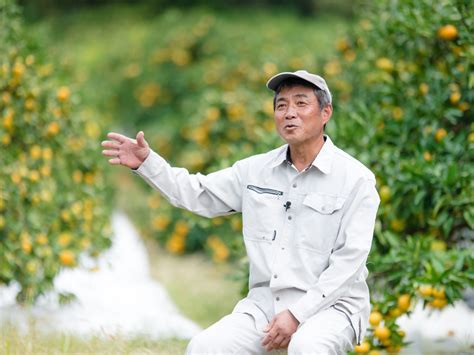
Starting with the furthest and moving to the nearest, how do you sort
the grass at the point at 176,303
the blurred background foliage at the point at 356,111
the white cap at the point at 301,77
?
the blurred background foliage at the point at 356,111, the grass at the point at 176,303, the white cap at the point at 301,77

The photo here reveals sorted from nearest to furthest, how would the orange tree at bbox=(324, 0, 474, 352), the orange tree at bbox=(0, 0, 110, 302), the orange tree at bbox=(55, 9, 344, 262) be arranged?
1. the orange tree at bbox=(324, 0, 474, 352)
2. the orange tree at bbox=(0, 0, 110, 302)
3. the orange tree at bbox=(55, 9, 344, 262)

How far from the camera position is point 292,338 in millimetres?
2779

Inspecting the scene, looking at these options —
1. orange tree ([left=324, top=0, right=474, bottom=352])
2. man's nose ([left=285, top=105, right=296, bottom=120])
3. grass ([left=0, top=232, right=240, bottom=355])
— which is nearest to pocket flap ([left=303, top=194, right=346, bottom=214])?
man's nose ([left=285, top=105, right=296, bottom=120])

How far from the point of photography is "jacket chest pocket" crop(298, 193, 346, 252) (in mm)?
2949

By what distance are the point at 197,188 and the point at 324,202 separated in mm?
515

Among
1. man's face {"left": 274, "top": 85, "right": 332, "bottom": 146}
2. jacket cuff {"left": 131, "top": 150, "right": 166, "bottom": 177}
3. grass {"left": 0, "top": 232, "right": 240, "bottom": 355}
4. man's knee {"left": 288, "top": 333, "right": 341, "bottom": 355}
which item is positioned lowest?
grass {"left": 0, "top": 232, "right": 240, "bottom": 355}

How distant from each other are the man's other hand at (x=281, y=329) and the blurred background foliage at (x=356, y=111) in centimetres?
99

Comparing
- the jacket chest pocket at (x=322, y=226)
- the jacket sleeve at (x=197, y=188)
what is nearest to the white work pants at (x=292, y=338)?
the jacket chest pocket at (x=322, y=226)

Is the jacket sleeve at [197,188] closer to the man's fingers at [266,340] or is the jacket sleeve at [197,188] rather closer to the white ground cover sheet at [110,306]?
the man's fingers at [266,340]

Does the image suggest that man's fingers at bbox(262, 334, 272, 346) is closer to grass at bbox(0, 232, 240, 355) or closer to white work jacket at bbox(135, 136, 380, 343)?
white work jacket at bbox(135, 136, 380, 343)

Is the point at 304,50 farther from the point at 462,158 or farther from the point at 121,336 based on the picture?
the point at 121,336

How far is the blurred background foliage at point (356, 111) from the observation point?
155 inches

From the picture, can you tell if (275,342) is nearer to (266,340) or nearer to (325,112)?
(266,340)

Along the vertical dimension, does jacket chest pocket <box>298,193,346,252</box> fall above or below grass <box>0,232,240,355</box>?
above
